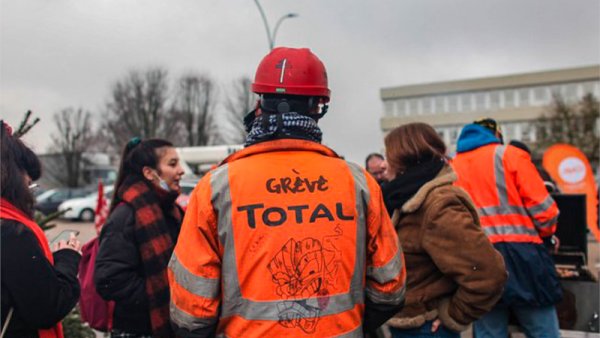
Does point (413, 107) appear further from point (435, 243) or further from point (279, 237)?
point (279, 237)

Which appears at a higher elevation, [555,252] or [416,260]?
[416,260]

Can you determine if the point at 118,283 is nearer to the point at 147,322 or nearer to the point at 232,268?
the point at 147,322

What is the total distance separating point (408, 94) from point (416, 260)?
50910mm

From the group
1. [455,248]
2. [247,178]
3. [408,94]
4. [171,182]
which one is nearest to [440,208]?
[455,248]

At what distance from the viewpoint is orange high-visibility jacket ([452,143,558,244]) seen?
3340 millimetres

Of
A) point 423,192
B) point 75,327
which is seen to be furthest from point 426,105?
point 423,192

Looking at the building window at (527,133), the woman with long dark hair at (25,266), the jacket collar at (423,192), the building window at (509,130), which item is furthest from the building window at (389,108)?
the woman with long dark hair at (25,266)

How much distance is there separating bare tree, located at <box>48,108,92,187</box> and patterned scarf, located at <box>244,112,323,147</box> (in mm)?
43984

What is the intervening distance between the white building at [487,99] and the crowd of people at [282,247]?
A: 46080 millimetres

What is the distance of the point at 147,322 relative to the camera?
287 centimetres

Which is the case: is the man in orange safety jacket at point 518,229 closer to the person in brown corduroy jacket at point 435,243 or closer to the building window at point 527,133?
the person in brown corduroy jacket at point 435,243

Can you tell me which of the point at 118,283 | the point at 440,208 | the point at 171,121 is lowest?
the point at 118,283

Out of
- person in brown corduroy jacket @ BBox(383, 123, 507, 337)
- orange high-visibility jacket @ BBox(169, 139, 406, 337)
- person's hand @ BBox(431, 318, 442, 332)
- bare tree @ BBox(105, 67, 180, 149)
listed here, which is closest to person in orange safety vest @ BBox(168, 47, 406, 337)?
orange high-visibility jacket @ BBox(169, 139, 406, 337)

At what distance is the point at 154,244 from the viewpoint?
2.85 metres
